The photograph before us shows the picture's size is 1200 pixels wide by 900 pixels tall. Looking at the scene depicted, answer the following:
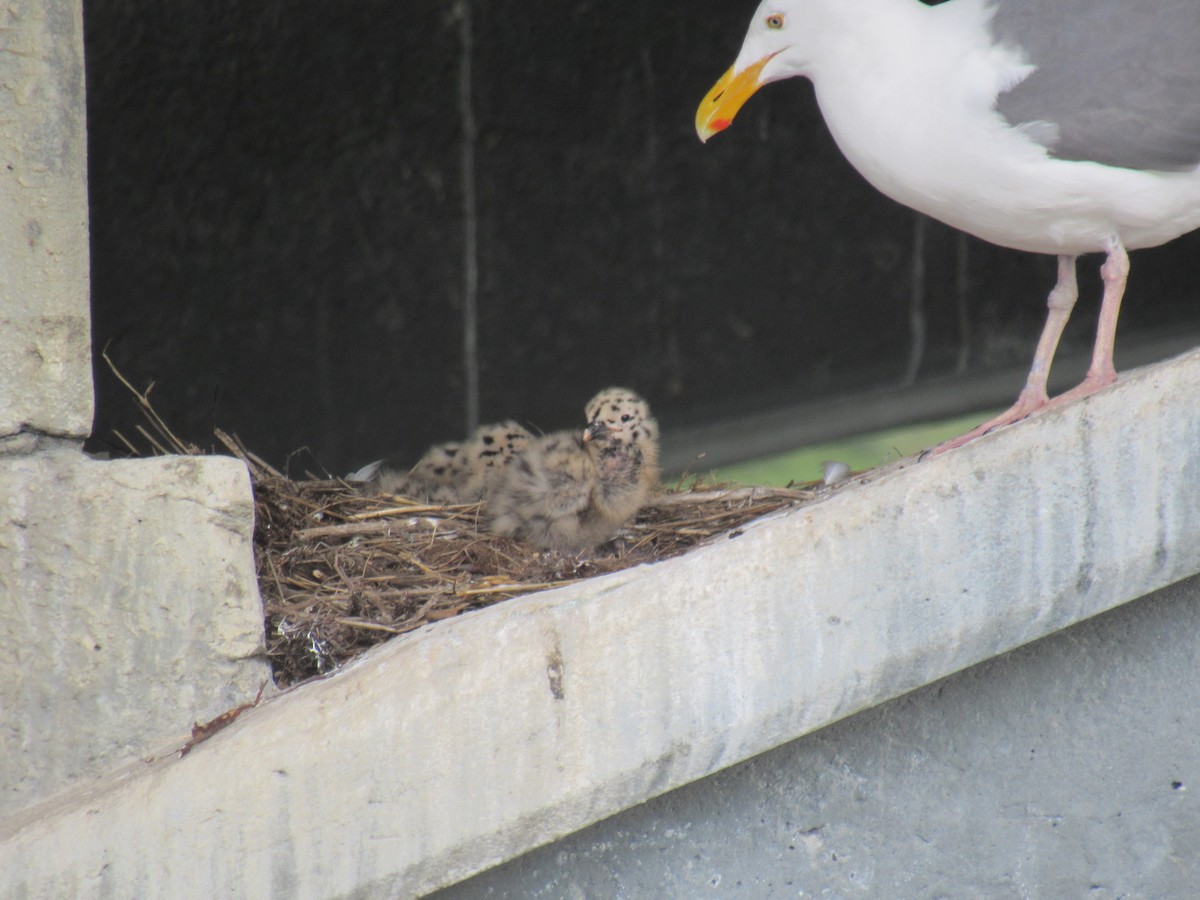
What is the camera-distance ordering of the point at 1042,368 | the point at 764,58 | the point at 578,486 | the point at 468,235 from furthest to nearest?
1. the point at 468,235
2. the point at 578,486
3. the point at 764,58
4. the point at 1042,368

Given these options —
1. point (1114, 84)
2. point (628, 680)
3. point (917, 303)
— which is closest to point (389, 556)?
point (628, 680)

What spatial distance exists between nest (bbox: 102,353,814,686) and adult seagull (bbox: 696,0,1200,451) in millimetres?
793

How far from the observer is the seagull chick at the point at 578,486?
3639 millimetres

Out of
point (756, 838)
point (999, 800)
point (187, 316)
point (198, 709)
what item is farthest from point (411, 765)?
point (187, 316)

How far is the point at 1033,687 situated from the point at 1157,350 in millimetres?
4555

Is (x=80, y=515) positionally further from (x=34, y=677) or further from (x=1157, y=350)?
(x=1157, y=350)

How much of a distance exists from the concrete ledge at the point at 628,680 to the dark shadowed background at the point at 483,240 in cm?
298

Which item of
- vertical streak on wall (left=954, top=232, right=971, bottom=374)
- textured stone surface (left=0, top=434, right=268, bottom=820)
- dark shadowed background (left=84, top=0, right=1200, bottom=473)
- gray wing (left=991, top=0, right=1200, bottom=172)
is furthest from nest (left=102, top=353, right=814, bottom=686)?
vertical streak on wall (left=954, top=232, right=971, bottom=374)

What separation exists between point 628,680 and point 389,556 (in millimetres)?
893

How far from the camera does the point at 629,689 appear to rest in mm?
2650

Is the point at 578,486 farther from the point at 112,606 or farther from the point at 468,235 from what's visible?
the point at 468,235

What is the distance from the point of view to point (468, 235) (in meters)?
6.09

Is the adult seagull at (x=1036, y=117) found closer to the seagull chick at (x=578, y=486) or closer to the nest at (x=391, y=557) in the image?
the nest at (x=391, y=557)

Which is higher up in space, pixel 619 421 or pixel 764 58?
pixel 764 58
